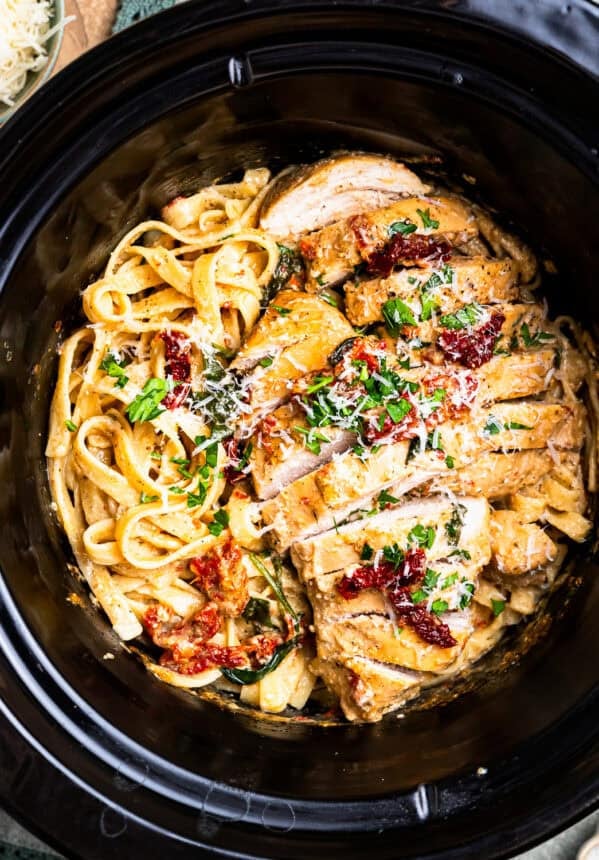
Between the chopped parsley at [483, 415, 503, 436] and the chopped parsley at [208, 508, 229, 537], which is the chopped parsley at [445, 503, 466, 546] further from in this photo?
the chopped parsley at [208, 508, 229, 537]

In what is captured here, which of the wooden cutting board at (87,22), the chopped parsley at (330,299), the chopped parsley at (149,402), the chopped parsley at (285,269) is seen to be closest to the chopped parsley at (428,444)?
the chopped parsley at (330,299)

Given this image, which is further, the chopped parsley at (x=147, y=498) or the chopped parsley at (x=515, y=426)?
the chopped parsley at (x=147, y=498)

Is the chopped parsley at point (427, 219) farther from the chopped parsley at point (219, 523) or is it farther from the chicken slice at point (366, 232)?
the chopped parsley at point (219, 523)

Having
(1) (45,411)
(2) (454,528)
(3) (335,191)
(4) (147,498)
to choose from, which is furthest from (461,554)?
(1) (45,411)

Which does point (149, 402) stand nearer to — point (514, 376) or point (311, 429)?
point (311, 429)

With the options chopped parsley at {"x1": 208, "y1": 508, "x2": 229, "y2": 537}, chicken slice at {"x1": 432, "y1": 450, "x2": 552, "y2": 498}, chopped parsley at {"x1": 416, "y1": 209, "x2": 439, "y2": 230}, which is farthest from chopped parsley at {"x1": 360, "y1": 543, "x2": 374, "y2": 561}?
chopped parsley at {"x1": 416, "y1": 209, "x2": 439, "y2": 230}

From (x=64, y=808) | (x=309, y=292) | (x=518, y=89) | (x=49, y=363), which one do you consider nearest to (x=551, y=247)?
(x=518, y=89)

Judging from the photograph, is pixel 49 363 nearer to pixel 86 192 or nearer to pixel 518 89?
pixel 86 192

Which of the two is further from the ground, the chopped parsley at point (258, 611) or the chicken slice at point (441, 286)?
the chicken slice at point (441, 286)
